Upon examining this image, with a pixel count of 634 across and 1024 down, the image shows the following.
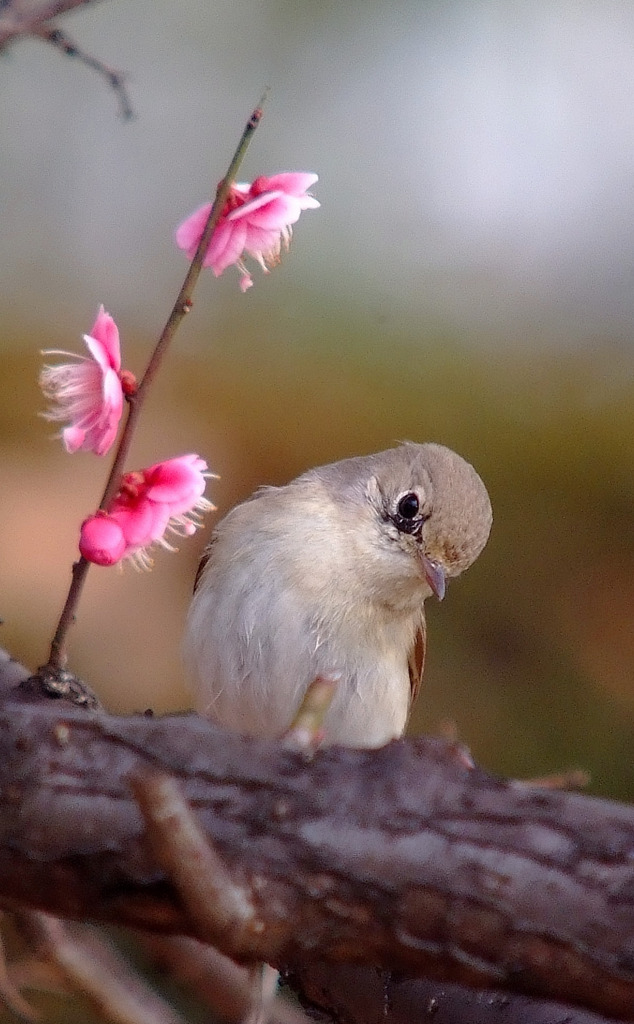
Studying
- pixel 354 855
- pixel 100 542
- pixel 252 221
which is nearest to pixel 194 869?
pixel 354 855

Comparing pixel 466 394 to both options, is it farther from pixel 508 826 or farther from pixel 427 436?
pixel 508 826

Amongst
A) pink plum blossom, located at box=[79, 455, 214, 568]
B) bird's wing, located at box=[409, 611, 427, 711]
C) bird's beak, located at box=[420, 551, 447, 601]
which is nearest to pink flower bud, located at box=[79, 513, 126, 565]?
pink plum blossom, located at box=[79, 455, 214, 568]

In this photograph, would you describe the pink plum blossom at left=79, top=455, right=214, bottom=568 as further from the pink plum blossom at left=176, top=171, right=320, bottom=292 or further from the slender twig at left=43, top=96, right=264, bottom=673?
the pink plum blossom at left=176, top=171, right=320, bottom=292

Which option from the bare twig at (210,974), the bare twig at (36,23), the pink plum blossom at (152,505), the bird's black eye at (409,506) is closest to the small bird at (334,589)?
the bird's black eye at (409,506)

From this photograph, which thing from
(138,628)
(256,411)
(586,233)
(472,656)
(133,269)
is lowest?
(138,628)

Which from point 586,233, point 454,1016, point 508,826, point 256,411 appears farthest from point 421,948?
point 586,233

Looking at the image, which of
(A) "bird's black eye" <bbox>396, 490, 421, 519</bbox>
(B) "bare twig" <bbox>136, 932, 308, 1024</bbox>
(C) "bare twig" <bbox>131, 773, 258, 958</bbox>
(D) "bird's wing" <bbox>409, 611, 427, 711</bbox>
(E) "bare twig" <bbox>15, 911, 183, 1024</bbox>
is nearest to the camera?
(C) "bare twig" <bbox>131, 773, 258, 958</bbox>
